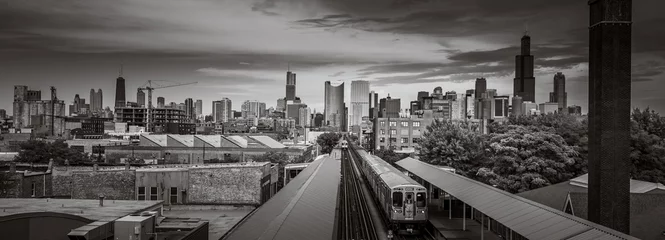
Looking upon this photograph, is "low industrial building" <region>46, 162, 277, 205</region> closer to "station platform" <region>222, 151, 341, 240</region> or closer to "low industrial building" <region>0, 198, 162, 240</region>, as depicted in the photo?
"low industrial building" <region>0, 198, 162, 240</region>

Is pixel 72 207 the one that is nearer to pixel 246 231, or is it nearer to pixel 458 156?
pixel 246 231

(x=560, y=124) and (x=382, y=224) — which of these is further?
(x=560, y=124)

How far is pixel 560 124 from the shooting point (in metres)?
46.2

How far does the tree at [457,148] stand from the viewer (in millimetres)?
48312

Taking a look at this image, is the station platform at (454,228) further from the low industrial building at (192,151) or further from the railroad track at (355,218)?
the low industrial building at (192,151)

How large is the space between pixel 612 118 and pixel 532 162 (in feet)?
54.5

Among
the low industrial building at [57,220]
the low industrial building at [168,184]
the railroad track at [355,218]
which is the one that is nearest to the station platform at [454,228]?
the railroad track at [355,218]

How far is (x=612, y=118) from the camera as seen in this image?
18219mm

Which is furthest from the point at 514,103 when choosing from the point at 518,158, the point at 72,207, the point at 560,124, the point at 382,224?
the point at 72,207

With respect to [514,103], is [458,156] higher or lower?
lower

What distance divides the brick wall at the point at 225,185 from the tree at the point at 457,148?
2265cm

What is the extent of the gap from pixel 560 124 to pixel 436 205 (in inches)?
762

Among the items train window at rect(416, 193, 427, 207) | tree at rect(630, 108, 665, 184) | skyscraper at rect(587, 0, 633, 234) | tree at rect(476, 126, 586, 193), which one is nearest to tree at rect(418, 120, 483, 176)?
tree at rect(476, 126, 586, 193)

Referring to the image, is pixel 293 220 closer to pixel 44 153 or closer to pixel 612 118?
pixel 612 118
